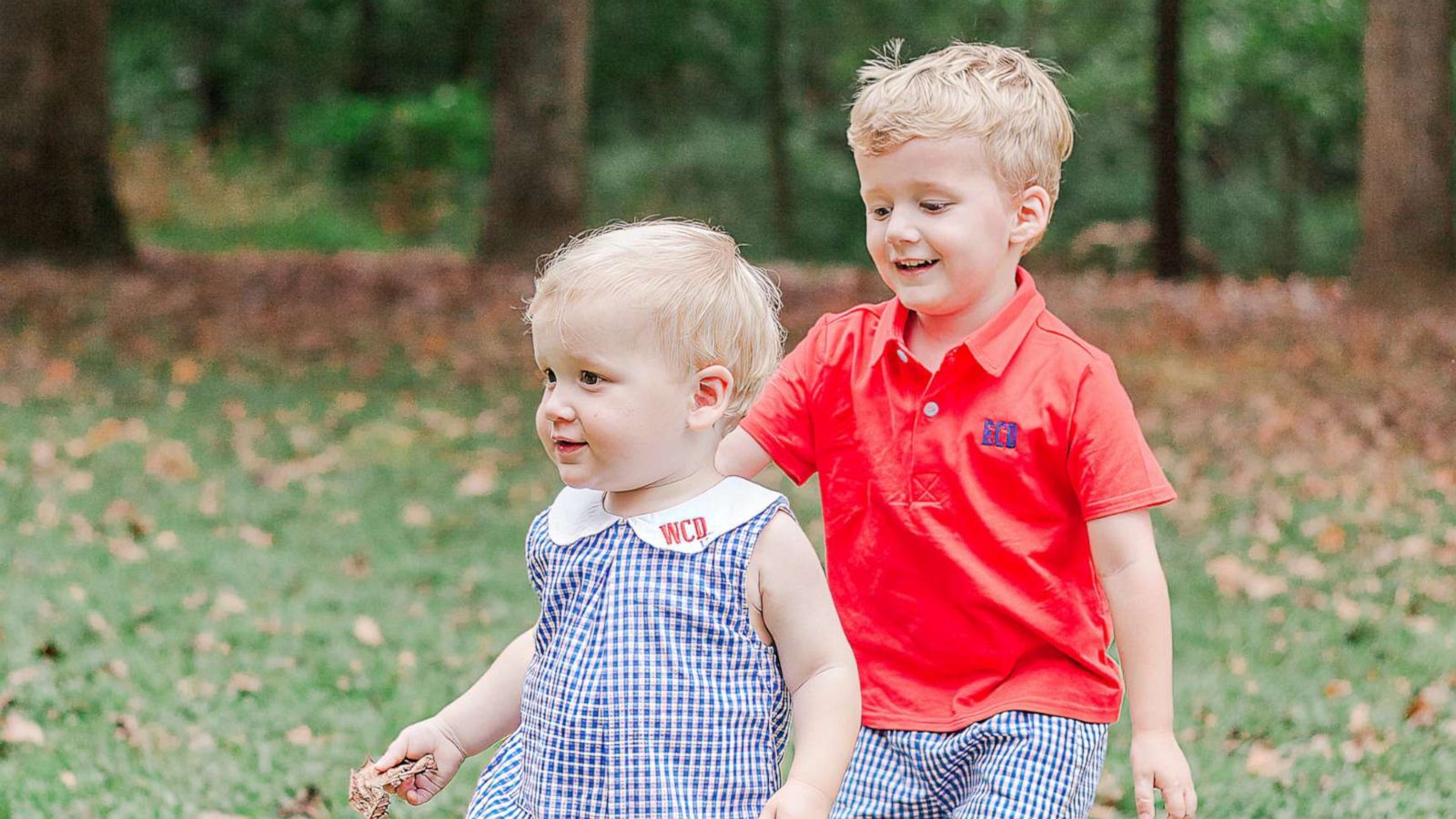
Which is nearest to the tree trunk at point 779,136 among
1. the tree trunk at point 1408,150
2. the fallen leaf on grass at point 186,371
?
the tree trunk at point 1408,150

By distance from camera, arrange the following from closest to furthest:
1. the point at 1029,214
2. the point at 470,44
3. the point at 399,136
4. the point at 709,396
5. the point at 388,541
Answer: the point at 709,396 → the point at 1029,214 → the point at 388,541 → the point at 399,136 → the point at 470,44

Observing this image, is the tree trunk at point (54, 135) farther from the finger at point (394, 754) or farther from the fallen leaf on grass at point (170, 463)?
the finger at point (394, 754)

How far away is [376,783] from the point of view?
248 cm

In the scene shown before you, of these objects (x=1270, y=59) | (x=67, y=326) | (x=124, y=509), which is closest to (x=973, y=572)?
(x=124, y=509)

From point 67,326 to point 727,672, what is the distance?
380 inches

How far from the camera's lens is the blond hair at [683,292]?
226cm

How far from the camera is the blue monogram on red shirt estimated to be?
2.52m

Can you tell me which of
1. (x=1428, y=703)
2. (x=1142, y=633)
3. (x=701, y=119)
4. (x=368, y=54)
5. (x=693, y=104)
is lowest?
(x=701, y=119)

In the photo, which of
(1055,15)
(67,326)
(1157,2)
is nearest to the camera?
(67,326)

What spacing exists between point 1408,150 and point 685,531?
12896 mm

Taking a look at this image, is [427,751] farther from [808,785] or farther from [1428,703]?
[1428,703]

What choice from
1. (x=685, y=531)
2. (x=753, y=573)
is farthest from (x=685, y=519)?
(x=753, y=573)

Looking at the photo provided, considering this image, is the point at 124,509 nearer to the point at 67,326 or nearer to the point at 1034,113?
the point at 67,326

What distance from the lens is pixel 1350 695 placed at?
524 cm
